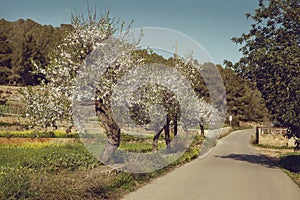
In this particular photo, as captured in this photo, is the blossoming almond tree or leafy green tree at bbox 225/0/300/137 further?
leafy green tree at bbox 225/0/300/137

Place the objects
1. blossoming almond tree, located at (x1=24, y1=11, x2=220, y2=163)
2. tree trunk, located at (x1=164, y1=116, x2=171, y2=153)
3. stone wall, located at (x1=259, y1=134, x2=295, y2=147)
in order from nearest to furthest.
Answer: blossoming almond tree, located at (x1=24, y1=11, x2=220, y2=163) < tree trunk, located at (x1=164, y1=116, x2=171, y2=153) < stone wall, located at (x1=259, y1=134, x2=295, y2=147)

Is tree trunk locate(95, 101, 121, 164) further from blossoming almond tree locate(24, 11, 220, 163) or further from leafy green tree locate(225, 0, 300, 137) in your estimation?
leafy green tree locate(225, 0, 300, 137)

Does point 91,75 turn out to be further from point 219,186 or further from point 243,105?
point 243,105

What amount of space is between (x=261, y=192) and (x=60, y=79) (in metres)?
7.13

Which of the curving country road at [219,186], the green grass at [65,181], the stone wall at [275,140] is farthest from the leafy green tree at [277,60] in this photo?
the stone wall at [275,140]

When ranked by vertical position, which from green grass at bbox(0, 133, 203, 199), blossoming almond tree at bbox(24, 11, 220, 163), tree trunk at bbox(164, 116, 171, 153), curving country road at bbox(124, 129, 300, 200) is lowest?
curving country road at bbox(124, 129, 300, 200)

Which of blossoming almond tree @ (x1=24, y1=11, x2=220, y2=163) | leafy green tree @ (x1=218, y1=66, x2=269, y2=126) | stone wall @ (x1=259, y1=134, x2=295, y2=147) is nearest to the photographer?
blossoming almond tree @ (x1=24, y1=11, x2=220, y2=163)

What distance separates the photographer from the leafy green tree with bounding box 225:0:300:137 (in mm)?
14836

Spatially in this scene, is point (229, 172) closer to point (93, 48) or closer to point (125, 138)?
point (93, 48)

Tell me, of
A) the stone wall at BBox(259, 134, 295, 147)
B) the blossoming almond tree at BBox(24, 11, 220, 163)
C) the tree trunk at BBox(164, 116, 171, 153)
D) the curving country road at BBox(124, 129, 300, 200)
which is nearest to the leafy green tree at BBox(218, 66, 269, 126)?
the stone wall at BBox(259, 134, 295, 147)

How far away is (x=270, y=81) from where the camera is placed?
16469 mm

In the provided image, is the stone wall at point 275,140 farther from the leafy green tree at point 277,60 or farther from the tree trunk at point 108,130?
the tree trunk at point 108,130

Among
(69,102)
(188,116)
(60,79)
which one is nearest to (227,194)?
(69,102)

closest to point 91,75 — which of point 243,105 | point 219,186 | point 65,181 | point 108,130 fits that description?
point 108,130
